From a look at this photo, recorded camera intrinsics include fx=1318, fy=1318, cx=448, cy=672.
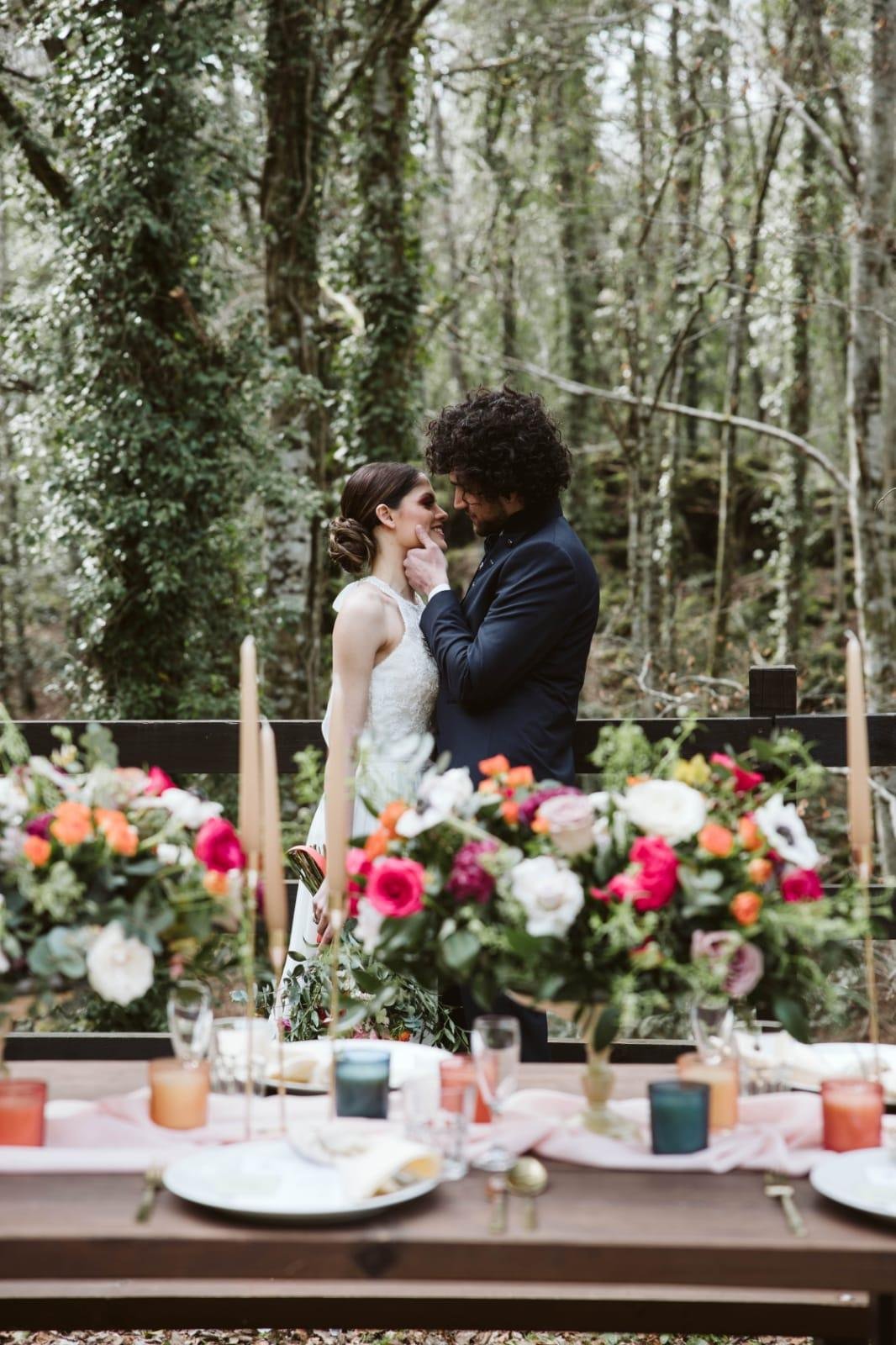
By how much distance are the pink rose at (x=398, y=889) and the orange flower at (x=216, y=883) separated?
0.20 m

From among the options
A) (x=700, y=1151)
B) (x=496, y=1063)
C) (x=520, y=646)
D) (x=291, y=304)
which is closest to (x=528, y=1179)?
(x=496, y=1063)

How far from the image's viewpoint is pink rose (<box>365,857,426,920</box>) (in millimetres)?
1729

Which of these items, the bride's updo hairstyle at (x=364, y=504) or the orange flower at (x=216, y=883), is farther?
the bride's updo hairstyle at (x=364, y=504)

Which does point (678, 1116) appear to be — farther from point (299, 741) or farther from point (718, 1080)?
point (299, 741)

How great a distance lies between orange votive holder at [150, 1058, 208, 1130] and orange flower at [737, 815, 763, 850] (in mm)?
811

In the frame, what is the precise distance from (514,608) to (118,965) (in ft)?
4.83

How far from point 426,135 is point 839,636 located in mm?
6257

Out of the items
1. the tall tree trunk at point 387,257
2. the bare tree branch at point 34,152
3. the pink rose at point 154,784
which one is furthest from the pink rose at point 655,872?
the tall tree trunk at point 387,257

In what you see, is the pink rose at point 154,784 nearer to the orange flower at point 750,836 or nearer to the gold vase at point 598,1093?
the gold vase at point 598,1093

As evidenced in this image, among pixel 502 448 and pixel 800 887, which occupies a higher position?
pixel 502 448

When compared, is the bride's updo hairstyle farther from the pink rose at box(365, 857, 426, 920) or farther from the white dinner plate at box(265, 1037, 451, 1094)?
the pink rose at box(365, 857, 426, 920)

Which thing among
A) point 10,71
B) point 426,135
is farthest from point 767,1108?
point 426,135

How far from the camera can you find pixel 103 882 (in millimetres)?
1747

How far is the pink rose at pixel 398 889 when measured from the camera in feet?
5.67
